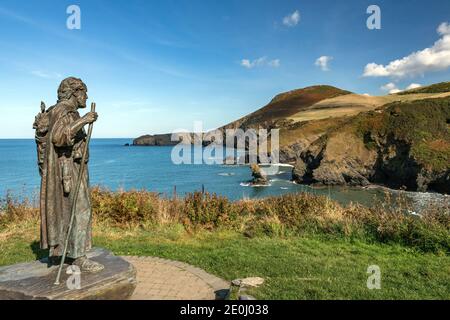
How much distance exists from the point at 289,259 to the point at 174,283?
110 inches

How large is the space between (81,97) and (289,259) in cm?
538

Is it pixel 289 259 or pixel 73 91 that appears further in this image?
pixel 289 259

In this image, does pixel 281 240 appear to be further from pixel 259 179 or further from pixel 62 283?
pixel 259 179

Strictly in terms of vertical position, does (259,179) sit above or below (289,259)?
below

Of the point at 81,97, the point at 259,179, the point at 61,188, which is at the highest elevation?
the point at 81,97

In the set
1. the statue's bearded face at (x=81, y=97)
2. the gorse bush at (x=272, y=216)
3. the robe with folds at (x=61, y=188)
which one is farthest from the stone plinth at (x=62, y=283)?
the gorse bush at (x=272, y=216)

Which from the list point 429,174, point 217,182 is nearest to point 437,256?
point 429,174

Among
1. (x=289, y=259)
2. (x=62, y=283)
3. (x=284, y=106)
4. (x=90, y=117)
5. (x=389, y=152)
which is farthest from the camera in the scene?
→ (x=284, y=106)

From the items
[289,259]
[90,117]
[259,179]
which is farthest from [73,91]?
[259,179]

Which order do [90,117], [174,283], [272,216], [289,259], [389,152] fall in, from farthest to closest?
[389,152]
[272,216]
[289,259]
[174,283]
[90,117]

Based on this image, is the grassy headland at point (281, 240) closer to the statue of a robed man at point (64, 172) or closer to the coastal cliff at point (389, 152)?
the statue of a robed man at point (64, 172)

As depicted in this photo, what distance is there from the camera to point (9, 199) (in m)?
11.9

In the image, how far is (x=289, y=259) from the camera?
311 inches

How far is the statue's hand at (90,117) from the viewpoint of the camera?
489 centimetres
